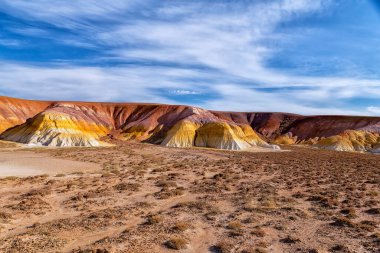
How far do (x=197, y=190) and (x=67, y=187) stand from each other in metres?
7.88

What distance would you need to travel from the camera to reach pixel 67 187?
2100cm

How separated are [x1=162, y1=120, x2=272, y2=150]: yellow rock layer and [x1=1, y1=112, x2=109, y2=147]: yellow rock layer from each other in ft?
63.3

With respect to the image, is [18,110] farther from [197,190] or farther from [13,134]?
[197,190]

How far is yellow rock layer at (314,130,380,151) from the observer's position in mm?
94312

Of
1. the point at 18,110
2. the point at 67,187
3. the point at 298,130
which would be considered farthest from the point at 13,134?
the point at 298,130

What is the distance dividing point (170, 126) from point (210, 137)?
93.6 ft

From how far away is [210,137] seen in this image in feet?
278

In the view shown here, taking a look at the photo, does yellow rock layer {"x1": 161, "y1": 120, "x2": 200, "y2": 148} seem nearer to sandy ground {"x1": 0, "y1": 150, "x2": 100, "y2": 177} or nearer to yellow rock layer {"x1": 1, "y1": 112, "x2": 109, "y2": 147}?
yellow rock layer {"x1": 1, "y1": 112, "x2": 109, "y2": 147}

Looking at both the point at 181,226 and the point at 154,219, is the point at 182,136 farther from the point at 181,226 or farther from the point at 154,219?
the point at 181,226

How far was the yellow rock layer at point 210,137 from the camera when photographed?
8106 cm

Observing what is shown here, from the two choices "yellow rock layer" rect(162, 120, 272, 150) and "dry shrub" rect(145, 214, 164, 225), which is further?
"yellow rock layer" rect(162, 120, 272, 150)

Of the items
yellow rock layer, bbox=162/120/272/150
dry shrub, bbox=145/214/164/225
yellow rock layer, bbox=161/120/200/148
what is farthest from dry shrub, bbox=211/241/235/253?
yellow rock layer, bbox=161/120/200/148

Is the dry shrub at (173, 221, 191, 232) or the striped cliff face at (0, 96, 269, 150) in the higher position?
the striped cliff face at (0, 96, 269, 150)

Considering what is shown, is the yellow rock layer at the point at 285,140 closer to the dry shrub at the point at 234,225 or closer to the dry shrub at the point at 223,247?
the dry shrub at the point at 234,225
